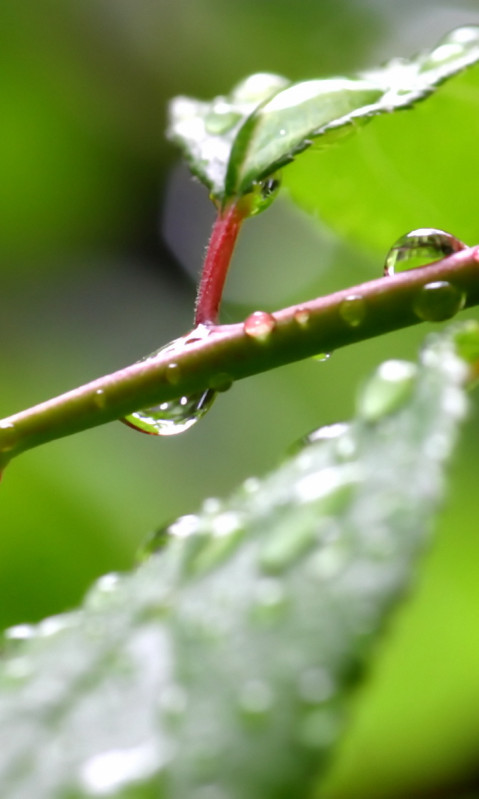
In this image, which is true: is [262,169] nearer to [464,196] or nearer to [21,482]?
[464,196]

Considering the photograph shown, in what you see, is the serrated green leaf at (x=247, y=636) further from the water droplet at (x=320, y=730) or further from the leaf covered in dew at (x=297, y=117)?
the leaf covered in dew at (x=297, y=117)

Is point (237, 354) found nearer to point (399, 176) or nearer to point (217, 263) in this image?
point (217, 263)

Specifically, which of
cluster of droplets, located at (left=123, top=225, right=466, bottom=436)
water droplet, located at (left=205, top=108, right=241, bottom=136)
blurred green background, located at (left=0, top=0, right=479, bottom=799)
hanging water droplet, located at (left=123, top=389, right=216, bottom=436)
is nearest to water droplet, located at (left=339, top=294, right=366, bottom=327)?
cluster of droplets, located at (left=123, top=225, right=466, bottom=436)

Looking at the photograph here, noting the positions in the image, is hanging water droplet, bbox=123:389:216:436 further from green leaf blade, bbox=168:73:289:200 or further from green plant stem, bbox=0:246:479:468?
green leaf blade, bbox=168:73:289:200

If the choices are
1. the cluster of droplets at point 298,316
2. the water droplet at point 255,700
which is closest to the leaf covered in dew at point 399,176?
the cluster of droplets at point 298,316

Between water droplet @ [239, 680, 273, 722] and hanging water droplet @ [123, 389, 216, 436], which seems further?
hanging water droplet @ [123, 389, 216, 436]

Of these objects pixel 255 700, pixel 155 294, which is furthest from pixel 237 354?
pixel 155 294

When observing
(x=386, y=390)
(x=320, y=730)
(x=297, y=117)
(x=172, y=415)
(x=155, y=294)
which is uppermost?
(x=155, y=294)
